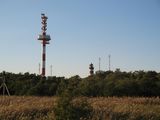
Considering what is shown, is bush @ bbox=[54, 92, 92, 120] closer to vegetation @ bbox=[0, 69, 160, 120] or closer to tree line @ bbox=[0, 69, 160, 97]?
vegetation @ bbox=[0, 69, 160, 120]

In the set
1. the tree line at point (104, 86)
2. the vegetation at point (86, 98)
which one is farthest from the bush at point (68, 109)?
the tree line at point (104, 86)

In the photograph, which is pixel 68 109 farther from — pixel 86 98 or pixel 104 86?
pixel 104 86

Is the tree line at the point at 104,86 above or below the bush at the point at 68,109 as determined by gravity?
above

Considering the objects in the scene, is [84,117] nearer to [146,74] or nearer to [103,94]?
[103,94]

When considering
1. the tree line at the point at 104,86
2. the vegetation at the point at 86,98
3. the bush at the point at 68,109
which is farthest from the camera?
the tree line at the point at 104,86

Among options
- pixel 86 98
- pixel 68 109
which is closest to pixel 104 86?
pixel 86 98

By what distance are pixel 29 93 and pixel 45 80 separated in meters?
A: 6.87

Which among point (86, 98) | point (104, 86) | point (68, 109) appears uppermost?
point (104, 86)

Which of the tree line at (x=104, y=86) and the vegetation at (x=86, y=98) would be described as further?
the tree line at (x=104, y=86)

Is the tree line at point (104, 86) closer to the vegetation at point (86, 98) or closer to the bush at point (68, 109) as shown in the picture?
the vegetation at point (86, 98)

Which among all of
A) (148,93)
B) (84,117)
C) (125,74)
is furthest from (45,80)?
(84,117)

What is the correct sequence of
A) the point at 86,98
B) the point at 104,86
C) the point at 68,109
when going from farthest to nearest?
the point at 104,86, the point at 86,98, the point at 68,109

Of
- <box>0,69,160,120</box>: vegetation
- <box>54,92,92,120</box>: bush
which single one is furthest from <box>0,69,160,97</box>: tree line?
<box>54,92,92,120</box>: bush

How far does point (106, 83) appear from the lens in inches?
1817
